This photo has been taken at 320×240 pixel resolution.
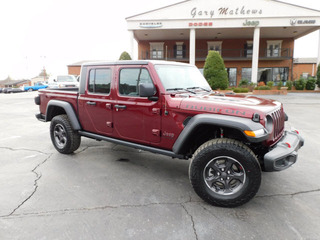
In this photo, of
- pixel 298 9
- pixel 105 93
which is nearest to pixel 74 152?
pixel 105 93

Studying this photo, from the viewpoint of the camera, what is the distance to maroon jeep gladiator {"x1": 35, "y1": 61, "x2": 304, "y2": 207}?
9.62 feet

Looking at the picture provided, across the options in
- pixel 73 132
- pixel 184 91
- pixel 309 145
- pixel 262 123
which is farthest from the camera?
pixel 309 145

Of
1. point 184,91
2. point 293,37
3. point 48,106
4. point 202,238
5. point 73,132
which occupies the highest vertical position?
point 293,37

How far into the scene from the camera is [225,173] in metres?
3.07

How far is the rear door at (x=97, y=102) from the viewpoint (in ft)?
13.9

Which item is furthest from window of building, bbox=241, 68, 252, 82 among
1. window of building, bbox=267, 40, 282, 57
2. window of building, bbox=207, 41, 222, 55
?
window of building, bbox=207, 41, 222, 55

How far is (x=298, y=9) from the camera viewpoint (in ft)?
81.9

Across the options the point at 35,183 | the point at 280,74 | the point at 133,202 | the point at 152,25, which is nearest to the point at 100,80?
the point at 35,183

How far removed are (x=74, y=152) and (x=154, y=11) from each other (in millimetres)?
23867

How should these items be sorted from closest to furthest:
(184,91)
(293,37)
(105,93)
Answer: (184,91)
(105,93)
(293,37)

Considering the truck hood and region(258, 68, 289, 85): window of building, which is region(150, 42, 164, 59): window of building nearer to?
region(258, 68, 289, 85): window of building

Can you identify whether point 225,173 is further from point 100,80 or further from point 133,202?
point 100,80

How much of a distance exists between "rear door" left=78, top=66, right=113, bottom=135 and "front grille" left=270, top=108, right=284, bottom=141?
8.38 ft

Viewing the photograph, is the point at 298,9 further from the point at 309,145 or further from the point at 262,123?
the point at 262,123
